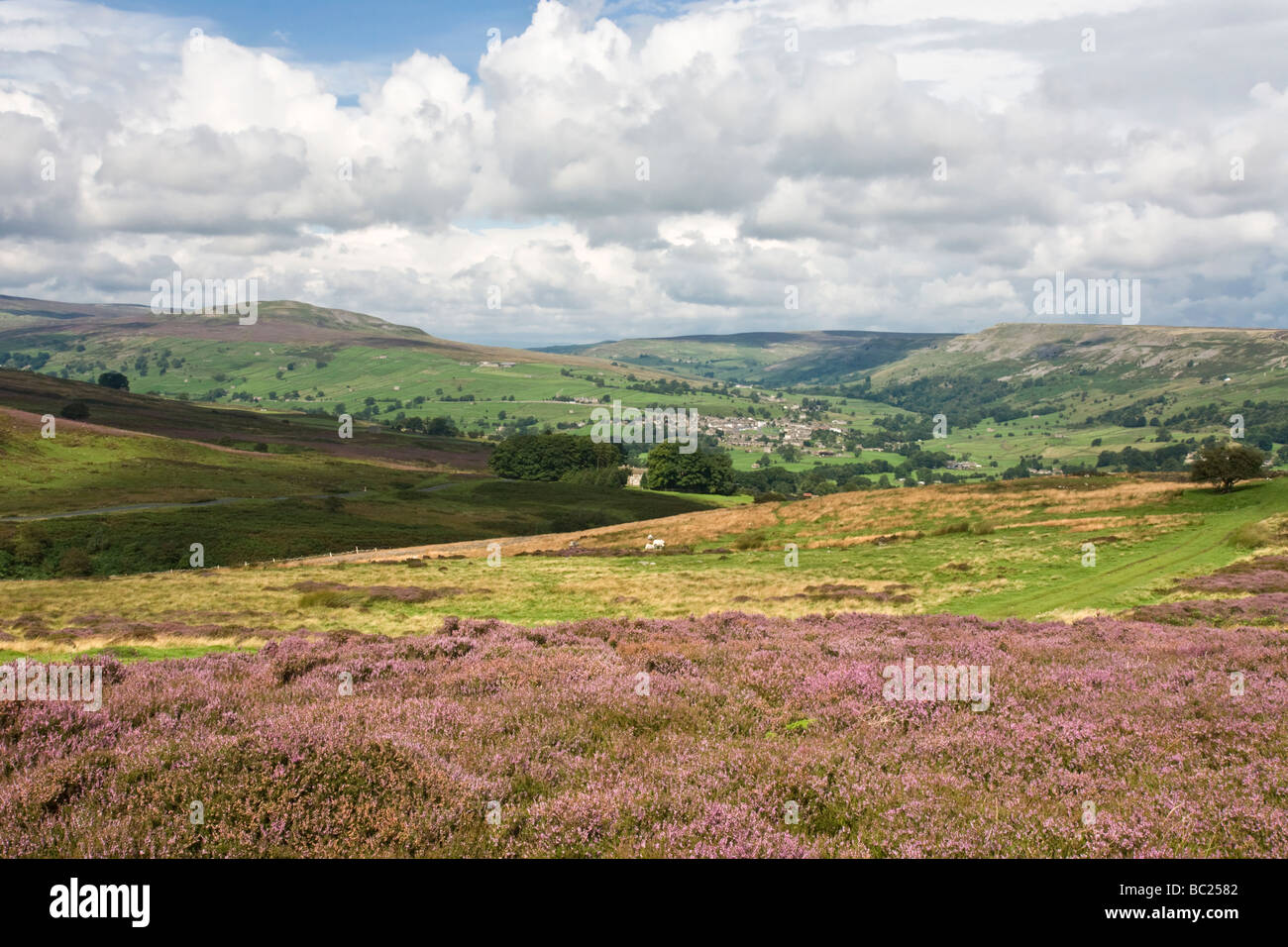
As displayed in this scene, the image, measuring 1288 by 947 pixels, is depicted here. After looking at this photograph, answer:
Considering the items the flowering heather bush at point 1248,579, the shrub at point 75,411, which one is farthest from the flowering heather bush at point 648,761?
the shrub at point 75,411

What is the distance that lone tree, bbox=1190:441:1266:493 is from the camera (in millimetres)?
57312

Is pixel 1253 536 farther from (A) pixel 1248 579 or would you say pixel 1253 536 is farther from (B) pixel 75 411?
(B) pixel 75 411

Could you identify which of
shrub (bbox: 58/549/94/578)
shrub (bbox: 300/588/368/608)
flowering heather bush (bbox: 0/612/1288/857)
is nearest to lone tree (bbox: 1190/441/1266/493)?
flowering heather bush (bbox: 0/612/1288/857)

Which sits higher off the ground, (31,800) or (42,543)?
(31,800)

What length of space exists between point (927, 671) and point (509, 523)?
106 m

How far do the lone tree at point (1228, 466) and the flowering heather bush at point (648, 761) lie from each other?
186ft

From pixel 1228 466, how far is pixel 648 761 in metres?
67.5

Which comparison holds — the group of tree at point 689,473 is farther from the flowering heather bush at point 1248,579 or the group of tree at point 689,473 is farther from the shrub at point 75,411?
the shrub at point 75,411

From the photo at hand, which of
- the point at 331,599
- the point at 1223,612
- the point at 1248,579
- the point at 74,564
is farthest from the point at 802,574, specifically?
the point at 74,564

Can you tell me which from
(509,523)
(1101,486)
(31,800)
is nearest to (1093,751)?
(31,800)

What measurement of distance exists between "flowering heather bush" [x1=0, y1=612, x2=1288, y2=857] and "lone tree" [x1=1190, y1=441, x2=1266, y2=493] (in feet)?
186

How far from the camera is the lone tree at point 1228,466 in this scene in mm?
57312

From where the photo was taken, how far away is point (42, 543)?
80.1 metres
